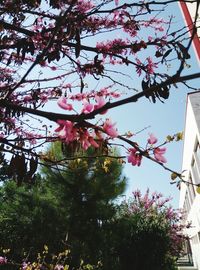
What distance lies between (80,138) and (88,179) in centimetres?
984

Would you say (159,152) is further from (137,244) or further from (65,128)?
(137,244)

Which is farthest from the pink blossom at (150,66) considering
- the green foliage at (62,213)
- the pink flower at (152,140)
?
the green foliage at (62,213)

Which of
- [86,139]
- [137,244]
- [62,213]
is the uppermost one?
[62,213]

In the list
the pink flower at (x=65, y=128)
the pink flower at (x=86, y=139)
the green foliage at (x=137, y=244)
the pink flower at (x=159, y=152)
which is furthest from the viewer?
the green foliage at (x=137, y=244)

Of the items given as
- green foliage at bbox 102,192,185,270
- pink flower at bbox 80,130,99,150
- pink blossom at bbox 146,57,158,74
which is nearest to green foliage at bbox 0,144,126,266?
green foliage at bbox 102,192,185,270

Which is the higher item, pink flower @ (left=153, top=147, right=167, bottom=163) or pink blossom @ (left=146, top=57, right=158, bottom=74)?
pink blossom @ (left=146, top=57, right=158, bottom=74)

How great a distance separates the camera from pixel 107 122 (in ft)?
4.13

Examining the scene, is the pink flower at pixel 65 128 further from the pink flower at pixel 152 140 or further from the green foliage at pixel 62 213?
the green foliage at pixel 62 213

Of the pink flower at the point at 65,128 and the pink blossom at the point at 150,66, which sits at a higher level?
the pink blossom at the point at 150,66

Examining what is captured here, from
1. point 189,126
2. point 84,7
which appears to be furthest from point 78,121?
point 189,126

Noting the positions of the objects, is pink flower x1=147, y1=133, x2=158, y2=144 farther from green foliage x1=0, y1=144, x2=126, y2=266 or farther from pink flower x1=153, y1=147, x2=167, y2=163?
green foliage x1=0, y1=144, x2=126, y2=266

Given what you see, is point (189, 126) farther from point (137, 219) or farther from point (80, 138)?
point (80, 138)

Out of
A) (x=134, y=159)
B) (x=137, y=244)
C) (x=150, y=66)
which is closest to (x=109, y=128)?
(x=134, y=159)

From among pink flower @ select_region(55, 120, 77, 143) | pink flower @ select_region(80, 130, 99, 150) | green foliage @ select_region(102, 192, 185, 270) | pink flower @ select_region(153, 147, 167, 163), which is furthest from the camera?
green foliage @ select_region(102, 192, 185, 270)
